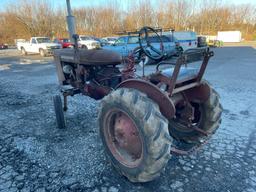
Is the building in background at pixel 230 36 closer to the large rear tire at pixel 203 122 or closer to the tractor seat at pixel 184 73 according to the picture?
the large rear tire at pixel 203 122

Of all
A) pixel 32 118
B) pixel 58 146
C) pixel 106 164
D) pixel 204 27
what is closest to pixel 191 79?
pixel 106 164

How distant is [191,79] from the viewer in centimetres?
238

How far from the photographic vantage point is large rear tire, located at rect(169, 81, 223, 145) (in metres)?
2.52

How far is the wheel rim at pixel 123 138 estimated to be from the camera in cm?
219

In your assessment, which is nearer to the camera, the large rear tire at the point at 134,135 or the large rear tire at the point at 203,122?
the large rear tire at the point at 134,135

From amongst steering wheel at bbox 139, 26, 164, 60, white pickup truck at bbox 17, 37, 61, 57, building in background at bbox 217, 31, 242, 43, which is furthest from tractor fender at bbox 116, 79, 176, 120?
building in background at bbox 217, 31, 242, 43

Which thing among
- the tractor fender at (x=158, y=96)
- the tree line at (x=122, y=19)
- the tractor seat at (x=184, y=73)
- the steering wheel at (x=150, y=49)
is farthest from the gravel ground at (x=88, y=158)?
the tree line at (x=122, y=19)

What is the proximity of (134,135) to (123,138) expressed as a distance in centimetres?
17

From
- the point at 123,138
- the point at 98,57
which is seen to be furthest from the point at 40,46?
the point at 123,138

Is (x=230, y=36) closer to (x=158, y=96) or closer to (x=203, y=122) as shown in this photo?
(x=203, y=122)

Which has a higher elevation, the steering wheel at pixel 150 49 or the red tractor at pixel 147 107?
the steering wheel at pixel 150 49

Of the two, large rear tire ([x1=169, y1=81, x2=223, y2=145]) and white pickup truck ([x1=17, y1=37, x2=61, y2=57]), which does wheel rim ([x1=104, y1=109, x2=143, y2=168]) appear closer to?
large rear tire ([x1=169, y1=81, x2=223, y2=145])

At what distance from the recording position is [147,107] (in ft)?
6.12

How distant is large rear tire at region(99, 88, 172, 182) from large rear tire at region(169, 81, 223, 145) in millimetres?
890
